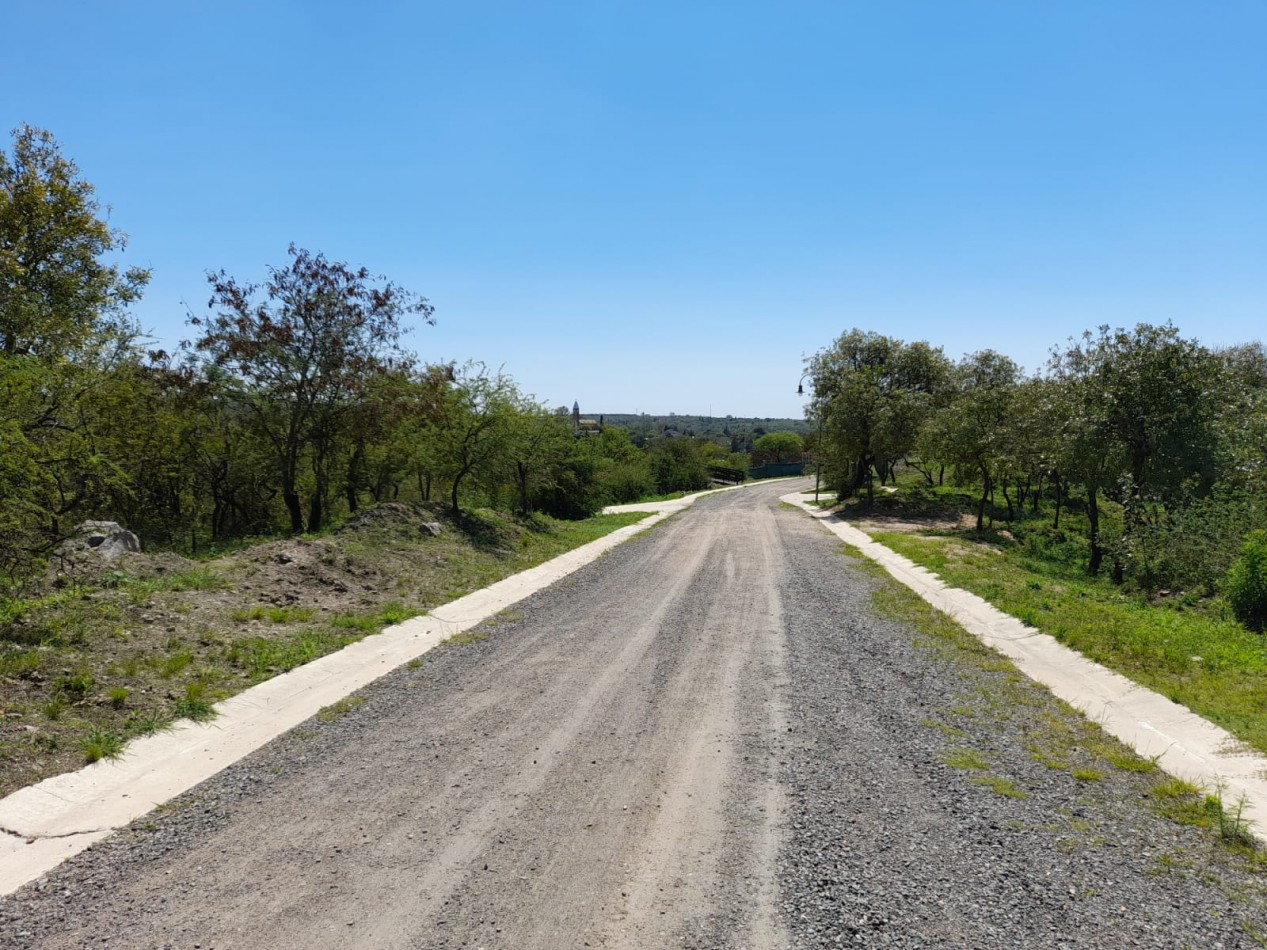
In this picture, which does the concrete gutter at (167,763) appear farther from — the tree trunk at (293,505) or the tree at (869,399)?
the tree at (869,399)

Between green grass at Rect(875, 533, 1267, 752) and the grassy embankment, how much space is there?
0.04 feet

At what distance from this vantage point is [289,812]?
486 centimetres

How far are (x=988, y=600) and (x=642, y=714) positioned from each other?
8745 millimetres

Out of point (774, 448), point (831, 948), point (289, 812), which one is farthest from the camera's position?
point (774, 448)

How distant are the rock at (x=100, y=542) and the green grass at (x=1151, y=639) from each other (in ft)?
46.1

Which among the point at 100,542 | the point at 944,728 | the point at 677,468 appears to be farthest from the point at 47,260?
the point at 677,468

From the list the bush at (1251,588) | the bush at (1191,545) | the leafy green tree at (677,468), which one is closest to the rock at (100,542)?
the bush at (1251,588)

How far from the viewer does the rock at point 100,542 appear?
1057 cm

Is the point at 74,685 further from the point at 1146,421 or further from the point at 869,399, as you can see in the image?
the point at 869,399

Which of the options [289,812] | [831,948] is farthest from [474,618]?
[831,948]

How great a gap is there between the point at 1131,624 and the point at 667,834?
30.5 ft

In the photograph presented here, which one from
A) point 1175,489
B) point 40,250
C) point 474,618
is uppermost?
point 40,250

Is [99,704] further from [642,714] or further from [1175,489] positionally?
[1175,489]

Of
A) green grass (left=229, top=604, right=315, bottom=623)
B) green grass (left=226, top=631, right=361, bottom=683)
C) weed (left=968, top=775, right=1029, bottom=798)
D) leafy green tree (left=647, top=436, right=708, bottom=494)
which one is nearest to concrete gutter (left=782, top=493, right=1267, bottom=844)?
weed (left=968, top=775, right=1029, bottom=798)
